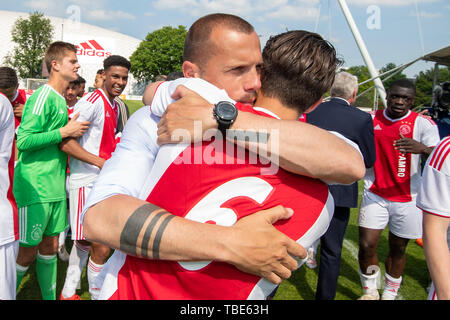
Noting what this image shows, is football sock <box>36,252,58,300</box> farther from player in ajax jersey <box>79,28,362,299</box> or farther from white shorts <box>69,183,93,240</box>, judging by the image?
player in ajax jersey <box>79,28,362,299</box>

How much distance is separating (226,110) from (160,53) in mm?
75637

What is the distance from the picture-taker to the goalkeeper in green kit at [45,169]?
321 centimetres

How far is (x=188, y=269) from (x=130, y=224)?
23 centimetres

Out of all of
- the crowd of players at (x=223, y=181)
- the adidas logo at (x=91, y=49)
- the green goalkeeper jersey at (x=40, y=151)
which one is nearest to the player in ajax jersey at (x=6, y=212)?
the green goalkeeper jersey at (x=40, y=151)

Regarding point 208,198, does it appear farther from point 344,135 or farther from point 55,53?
point 55,53

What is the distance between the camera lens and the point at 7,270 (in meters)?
2.28

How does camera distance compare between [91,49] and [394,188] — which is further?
[91,49]

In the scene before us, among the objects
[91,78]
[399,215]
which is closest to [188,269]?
[399,215]

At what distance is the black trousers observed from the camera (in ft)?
12.0

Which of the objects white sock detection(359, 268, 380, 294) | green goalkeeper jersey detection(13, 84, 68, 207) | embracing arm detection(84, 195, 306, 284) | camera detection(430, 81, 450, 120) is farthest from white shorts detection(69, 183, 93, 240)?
camera detection(430, 81, 450, 120)

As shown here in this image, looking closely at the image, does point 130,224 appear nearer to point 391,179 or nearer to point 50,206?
point 50,206

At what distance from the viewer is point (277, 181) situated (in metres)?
1.12

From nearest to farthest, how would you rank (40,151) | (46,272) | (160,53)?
(40,151)
(46,272)
(160,53)

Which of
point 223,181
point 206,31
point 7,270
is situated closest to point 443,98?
point 206,31
